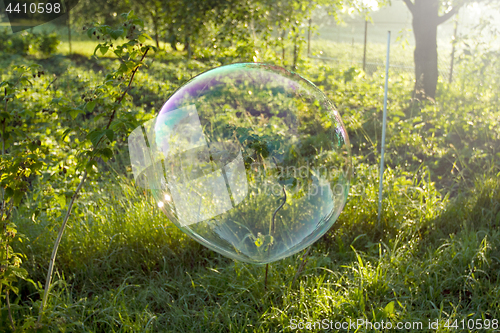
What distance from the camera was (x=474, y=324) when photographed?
223 centimetres

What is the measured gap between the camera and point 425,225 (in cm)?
322

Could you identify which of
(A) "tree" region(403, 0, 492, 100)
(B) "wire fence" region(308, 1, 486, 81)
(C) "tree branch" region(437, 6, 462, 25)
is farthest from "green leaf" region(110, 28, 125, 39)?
(C) "tree branch" region(437, 6, 462, 25)

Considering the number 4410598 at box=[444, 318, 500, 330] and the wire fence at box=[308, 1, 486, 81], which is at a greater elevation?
the wire fence at box=[308, 1, 486, 81]

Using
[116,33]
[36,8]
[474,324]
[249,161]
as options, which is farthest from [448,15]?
[36,8]

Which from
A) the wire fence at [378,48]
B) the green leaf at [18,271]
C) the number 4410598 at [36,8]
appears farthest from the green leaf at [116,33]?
the number 4410598 at [36,8]

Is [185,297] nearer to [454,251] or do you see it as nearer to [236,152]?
[236,152]

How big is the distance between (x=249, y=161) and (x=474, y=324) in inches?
62.5

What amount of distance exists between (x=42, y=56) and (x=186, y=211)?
11969mm

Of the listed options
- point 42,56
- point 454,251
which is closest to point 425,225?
point 454,251

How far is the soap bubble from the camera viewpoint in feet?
6.01

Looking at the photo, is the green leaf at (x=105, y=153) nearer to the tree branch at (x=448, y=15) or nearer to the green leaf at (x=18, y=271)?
the green leaf at (x=18, y=271)

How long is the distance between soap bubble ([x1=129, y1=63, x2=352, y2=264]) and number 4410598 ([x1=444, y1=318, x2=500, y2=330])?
93cm

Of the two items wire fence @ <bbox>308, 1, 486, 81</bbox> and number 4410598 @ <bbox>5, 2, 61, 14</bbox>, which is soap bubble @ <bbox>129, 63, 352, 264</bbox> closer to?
wire fence @ <bbox>308, 1, 486, 81</bbox>

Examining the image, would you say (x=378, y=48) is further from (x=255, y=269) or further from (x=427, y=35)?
(x=255, y=269)
